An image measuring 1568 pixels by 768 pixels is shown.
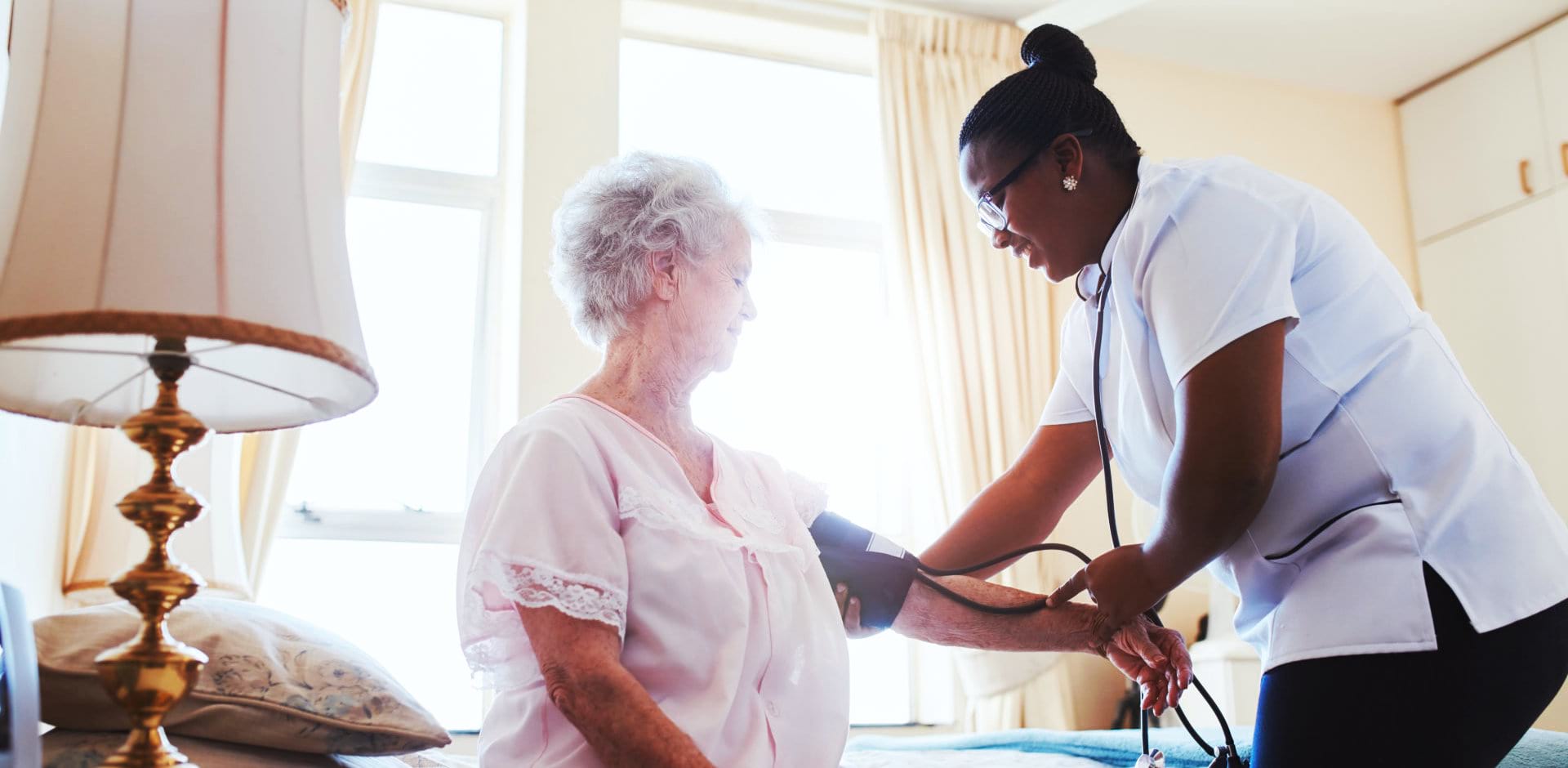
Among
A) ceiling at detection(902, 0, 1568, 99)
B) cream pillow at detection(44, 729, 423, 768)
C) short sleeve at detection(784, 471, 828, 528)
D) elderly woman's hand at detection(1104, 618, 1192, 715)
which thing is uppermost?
ceiling at detection(902, 0, 1568, 99)

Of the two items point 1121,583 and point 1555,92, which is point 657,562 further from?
point 1555,92

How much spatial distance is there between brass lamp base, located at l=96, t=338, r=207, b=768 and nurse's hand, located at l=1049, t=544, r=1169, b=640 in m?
0.98

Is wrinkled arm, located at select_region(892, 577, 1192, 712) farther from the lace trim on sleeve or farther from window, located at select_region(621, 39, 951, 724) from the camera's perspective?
window, located at select_region(621, 39, 951, 724)

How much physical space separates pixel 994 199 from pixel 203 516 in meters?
1.93

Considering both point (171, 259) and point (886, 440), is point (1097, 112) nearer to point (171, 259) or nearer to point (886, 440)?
point (171, 259)

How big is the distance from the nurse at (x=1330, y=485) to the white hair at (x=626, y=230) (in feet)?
1.80

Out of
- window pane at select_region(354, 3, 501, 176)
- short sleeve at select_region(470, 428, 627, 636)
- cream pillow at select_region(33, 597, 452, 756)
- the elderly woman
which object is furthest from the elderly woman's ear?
window pane at select_region(354, 3, 501, 176)

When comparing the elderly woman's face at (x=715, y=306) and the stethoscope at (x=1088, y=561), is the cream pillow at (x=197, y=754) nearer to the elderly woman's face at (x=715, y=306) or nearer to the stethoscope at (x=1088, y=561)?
the elderly woman's face at (x=715, y=306)

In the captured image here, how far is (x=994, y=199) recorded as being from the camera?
161 centimetres

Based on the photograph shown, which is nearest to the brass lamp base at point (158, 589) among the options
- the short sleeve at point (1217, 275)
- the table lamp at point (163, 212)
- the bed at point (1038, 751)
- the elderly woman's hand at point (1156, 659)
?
the table lamp at point (163, 212)

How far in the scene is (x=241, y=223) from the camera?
0.93 meters

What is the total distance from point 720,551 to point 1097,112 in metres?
0.72

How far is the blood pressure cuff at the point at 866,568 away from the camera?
177 cm

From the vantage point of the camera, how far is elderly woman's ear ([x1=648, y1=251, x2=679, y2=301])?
1.64 metres
